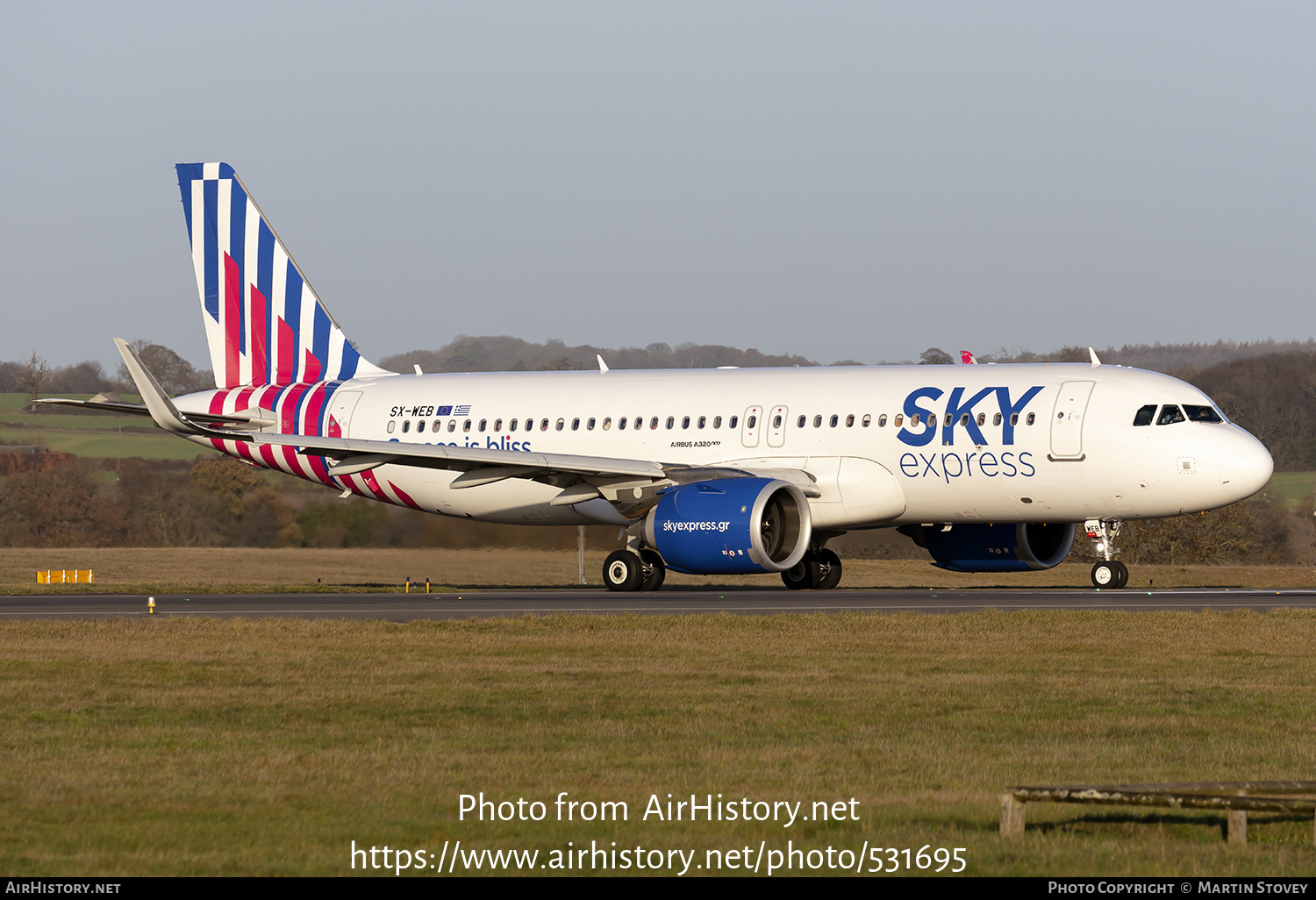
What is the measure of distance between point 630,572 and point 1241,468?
35.5ft

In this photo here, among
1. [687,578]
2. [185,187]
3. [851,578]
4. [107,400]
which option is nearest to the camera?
[107,400]

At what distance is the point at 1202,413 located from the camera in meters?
27.1

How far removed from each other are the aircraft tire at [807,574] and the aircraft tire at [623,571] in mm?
3750

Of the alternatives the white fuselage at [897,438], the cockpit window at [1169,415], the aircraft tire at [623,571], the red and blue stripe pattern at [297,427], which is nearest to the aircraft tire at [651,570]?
the aircraft tire at [623,571]

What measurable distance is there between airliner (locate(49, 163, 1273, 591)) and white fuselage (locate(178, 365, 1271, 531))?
4 cm

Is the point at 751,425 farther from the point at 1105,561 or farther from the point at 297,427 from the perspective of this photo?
the point at 297,427

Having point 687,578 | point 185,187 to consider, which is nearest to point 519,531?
point 687,578

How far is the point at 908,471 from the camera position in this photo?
27.9 metres

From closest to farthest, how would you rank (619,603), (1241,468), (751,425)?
(619,603) < (1241,468) < (751,425)

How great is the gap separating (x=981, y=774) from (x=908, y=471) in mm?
18541

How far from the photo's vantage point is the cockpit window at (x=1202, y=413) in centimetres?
2700

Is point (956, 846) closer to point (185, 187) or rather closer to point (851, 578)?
point (185, 187)

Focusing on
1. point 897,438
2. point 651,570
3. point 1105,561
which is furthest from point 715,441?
point 1105,561

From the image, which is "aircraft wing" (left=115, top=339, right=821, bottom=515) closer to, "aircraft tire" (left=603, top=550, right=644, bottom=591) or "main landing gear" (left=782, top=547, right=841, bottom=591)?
"aircraft tire" (left=603, top=550, right=644, bottom=591)
